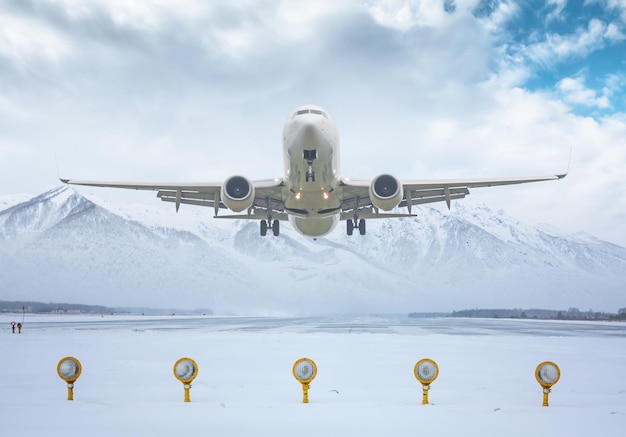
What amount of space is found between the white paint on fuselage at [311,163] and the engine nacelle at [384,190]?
6.74 feet

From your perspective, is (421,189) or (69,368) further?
(421,189)

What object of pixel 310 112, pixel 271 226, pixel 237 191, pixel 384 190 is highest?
pixel 310 112

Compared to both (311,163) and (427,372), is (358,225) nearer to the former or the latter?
(311,163)

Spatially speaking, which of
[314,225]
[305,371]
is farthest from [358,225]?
[305,371]

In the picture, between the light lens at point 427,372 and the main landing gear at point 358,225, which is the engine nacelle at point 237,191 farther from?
the light lens at point 427,372

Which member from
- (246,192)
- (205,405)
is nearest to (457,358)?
(246,192)

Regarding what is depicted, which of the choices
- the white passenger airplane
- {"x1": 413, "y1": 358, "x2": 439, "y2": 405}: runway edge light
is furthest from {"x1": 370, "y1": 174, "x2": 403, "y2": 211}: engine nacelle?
{"x1": 413, "y1": 358, "x2": 439, "y2": 405}: runway edge light

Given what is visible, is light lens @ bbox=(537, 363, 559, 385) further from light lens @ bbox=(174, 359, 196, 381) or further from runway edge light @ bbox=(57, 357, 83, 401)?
runway edge light @ bbox=(57, 357, 83, 401)

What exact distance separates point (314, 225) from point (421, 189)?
5.75 m

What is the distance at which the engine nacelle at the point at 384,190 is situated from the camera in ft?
69.8

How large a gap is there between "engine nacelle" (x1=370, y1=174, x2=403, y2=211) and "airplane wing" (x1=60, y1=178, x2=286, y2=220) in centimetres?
477

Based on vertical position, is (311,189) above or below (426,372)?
above

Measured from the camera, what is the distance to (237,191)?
2150cm

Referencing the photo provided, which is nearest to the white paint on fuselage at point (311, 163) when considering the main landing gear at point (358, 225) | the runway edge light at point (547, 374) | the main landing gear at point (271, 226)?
the main landing gear at point (271, 226)
